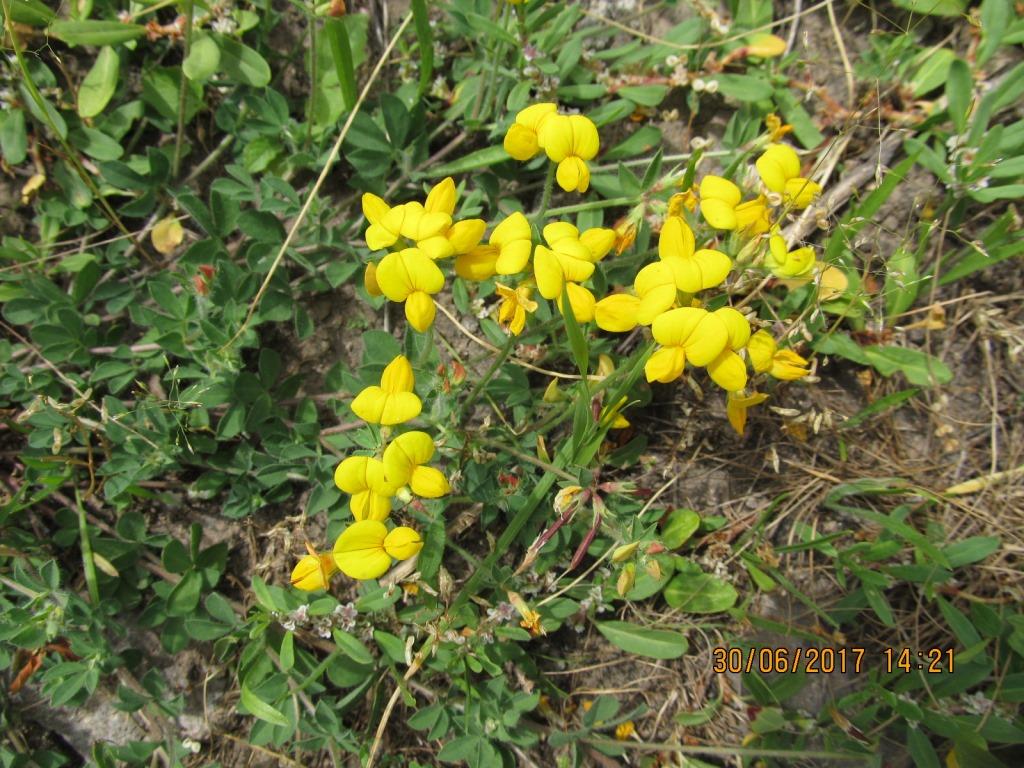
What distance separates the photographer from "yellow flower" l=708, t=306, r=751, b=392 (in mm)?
2529

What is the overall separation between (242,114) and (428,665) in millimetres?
2852

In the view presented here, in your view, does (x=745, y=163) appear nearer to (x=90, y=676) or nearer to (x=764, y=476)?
(x=764, y=476)

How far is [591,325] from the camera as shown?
3.46 m

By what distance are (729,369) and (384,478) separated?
130 centimetres

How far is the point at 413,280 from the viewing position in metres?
2.49

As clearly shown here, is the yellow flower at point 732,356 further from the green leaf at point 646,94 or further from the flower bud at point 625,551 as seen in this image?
the green leaf at point 646,94

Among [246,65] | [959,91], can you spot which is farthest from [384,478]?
[959,91]

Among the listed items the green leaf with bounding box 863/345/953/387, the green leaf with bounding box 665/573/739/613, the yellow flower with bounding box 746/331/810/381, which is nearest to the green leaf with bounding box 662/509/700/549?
the green leaf with bounding box 665/573/739/613

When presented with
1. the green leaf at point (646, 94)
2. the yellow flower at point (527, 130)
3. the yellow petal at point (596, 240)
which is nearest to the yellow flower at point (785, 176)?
the yellow petal at point (596, 240)

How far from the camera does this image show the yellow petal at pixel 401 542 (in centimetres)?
262

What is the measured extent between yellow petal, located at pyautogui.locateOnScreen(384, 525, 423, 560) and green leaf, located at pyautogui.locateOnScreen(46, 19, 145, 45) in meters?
2.72

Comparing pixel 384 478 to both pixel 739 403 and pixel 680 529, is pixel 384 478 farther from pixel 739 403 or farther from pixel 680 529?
pixel 680 529

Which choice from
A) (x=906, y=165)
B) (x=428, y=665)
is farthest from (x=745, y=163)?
(x=428, y=665)
